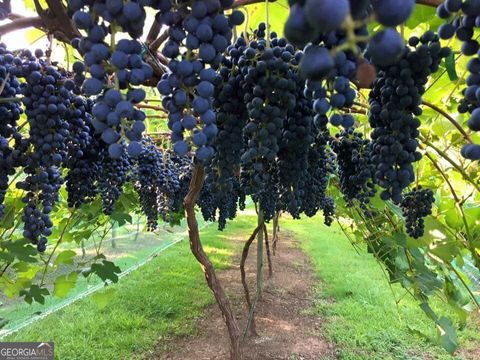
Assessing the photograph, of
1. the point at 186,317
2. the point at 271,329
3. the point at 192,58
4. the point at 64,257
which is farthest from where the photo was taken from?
the point at 186,317

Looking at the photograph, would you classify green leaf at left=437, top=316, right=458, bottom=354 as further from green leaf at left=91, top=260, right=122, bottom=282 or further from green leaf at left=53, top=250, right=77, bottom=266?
green leaf at left=53, top=250, right=77, bottom=266

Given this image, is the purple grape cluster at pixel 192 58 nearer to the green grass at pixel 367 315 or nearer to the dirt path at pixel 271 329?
the green grass at pixel 367 315

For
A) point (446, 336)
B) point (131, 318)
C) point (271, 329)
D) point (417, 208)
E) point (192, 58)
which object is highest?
point (192, 58)

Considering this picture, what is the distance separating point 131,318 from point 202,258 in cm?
383

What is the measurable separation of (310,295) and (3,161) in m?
6.91

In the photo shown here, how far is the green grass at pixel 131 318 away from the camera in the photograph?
17.5 feet

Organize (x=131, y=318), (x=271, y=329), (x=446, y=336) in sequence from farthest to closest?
1. (x=131, y=318)
2. (x=271, y=329)
3. (x=446, y=336)

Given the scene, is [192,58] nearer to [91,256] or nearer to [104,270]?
[104,270]

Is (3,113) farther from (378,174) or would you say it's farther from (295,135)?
(378,174)

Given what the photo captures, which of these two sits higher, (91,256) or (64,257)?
(64,257)

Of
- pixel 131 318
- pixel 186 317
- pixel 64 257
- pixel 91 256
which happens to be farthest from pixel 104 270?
pixel 91 256

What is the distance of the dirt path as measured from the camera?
17.1 feet

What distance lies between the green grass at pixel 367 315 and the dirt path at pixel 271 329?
28 cm

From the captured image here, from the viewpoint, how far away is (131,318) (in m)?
6.30
